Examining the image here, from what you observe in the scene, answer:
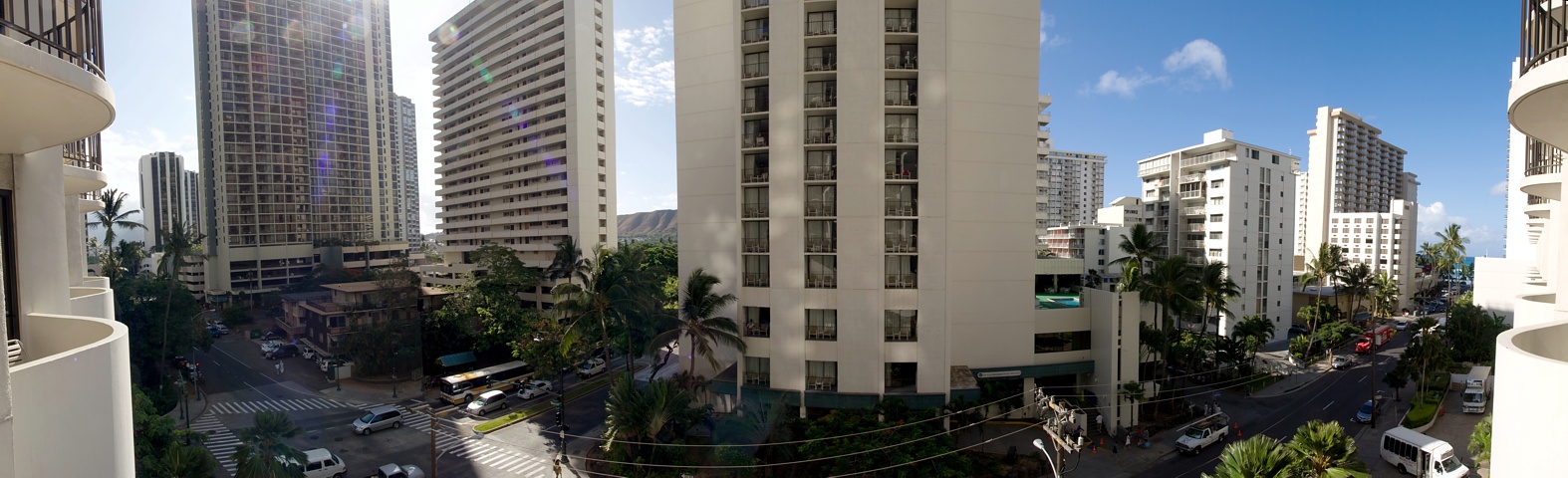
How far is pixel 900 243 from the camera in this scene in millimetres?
23609

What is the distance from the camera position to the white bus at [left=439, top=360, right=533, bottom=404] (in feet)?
103

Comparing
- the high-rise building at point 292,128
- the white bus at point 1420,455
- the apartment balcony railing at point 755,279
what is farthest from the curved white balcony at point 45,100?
the high-rise building at point 292,128

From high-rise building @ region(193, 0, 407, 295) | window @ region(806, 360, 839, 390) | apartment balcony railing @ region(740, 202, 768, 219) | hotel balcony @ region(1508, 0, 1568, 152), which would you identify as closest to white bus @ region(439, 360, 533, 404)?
high-rise building @ region(193, 0, 407, 295)

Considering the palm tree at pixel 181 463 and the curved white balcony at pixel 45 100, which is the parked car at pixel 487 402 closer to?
the palm tree at pixel 181 463

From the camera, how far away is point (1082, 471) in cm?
2230

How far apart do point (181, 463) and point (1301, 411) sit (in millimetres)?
51666

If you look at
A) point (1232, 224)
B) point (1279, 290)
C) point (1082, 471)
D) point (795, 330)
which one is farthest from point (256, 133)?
point (1279, 290)

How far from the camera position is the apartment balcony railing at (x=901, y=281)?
77.2ft

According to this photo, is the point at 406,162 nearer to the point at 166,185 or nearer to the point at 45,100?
the point at 166,185

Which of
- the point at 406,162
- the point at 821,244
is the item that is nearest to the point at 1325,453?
the point at 821,244

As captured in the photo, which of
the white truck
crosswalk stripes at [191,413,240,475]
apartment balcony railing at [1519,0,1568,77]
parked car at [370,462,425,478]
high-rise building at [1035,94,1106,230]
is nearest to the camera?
apartment balcony railing at [1519,0,1568,77]

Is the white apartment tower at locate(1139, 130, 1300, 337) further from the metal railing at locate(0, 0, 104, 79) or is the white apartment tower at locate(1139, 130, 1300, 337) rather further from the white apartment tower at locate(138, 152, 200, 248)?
the white apartment tower at locate(138, 152, 200, 248)

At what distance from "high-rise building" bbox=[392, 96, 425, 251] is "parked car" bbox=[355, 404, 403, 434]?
3299 centimetres

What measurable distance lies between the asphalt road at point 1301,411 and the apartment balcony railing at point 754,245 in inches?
754
